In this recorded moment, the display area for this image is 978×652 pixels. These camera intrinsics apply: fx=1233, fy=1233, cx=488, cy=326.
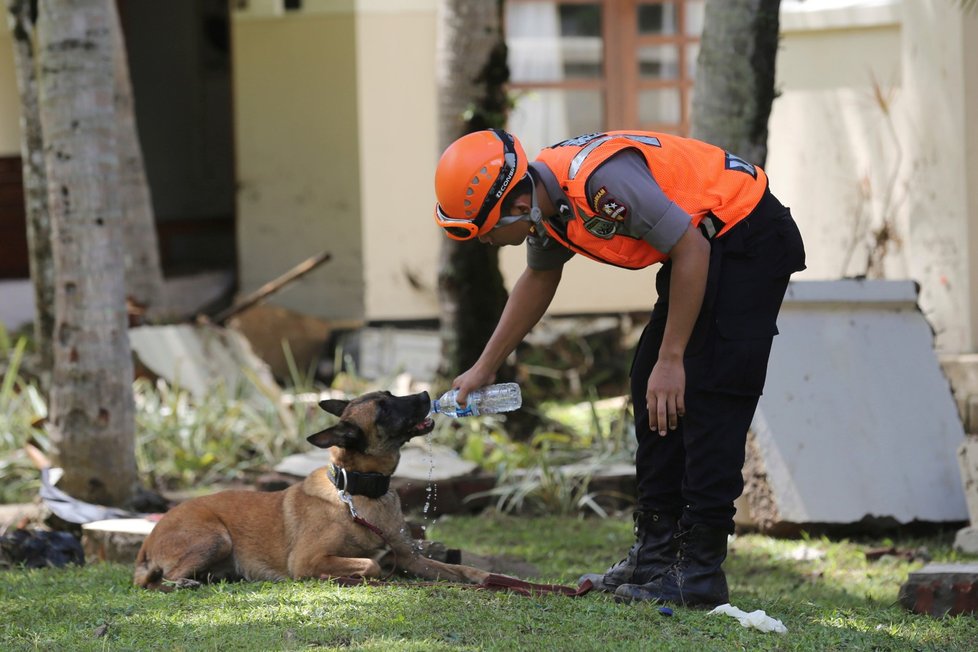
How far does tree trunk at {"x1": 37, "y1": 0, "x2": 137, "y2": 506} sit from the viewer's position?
6.57 meters

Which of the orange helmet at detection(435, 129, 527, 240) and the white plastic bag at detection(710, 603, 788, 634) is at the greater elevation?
the orange helmet at detection(435, 129, 527, 240)

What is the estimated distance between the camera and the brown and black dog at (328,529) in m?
5.17

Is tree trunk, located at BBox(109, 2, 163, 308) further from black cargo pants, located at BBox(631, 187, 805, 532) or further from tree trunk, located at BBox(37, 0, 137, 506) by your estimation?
black cargo pants, located at BBox(631, 187, 805, 532)

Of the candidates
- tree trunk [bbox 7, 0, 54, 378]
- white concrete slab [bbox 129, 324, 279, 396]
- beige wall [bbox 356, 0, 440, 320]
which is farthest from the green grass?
beige wall [bbox 356, 0, 440, 320]

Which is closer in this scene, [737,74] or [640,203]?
[640,203]

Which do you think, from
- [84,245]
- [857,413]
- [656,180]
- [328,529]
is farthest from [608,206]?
[84,245]

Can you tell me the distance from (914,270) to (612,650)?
6336 mm

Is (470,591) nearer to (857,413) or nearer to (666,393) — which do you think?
(666,393)

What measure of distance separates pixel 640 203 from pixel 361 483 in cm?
Result: 186

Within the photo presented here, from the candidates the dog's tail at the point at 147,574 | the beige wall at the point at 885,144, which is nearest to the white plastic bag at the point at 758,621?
the dog's tail at the point at 147,574

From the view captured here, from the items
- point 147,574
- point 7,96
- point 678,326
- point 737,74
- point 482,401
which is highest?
point 7,96

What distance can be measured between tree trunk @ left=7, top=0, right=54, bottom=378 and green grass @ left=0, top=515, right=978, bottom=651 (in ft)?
9.29

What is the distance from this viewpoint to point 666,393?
444 centimetres

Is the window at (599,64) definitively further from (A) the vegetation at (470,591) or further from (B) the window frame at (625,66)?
(A) the vegetation at (470,591)
